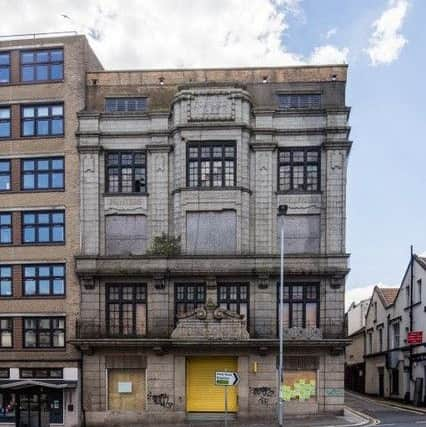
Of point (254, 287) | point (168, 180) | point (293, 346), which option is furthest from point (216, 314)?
point (168, 180)

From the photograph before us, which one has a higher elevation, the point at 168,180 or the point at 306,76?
the point at 306,76

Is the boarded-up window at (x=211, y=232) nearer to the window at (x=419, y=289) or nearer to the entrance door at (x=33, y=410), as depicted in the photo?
the entrance door at (x=33, y=410)

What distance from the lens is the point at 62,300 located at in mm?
32562

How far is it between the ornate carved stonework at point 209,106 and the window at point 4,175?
37.8ft

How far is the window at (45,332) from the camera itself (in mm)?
32438

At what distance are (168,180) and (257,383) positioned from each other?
41.8 feet

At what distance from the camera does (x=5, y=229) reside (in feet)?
110

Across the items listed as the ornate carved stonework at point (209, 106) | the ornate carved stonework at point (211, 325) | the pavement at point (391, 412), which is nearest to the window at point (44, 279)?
the ornate carved stonework at point (211, 325)

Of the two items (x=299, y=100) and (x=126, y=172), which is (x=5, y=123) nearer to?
(x=126, y=172)

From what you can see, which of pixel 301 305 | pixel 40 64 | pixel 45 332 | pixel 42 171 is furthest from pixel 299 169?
pixel 45 332

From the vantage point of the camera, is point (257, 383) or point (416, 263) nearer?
point (257, 383)

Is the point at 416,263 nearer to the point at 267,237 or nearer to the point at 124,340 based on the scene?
the point at 267,237

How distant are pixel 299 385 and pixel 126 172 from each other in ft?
52.3

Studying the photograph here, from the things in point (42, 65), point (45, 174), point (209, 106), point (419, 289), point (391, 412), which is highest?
point (42, 65)
